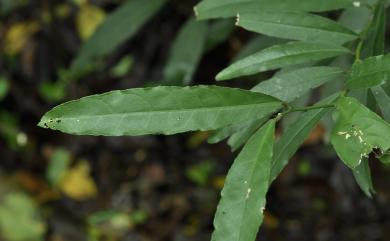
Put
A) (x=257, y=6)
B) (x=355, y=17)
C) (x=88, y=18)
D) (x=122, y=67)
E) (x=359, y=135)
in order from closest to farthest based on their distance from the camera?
(x=359, y=135), (x=257, y=6), (x=355, y=17), (x=88, y=18), (x=122, y=67)

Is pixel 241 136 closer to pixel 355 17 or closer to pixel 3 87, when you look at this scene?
pixel 355 17

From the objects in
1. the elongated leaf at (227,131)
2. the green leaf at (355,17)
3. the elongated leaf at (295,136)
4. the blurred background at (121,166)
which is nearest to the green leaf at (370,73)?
the elongated leaf at (295,136)

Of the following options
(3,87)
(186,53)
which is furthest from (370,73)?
(3,87)

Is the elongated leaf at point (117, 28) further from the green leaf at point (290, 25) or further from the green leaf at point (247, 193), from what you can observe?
the green leaf at point (247, 193)

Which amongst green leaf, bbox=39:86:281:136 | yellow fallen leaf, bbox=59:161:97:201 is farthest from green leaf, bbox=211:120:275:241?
yellow fallen leaf, bbox=59:161:97:201

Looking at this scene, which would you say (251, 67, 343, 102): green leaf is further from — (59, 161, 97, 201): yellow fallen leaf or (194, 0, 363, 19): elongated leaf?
(59, 161, 97, 201): yellow fallen leaf

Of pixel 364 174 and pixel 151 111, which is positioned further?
pixel 364 174
